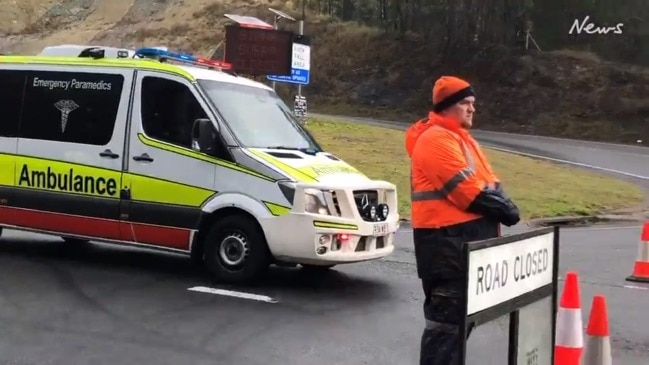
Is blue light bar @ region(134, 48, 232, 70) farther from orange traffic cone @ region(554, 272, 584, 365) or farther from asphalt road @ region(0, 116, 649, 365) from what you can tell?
orange traffic cone @ region(554, 272, 584, 365)

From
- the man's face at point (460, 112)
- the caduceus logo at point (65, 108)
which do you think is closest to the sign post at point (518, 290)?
the man's face at point (460, 112)

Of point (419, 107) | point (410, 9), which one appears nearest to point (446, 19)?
point (410, 9)

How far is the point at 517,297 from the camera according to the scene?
4.29 metres

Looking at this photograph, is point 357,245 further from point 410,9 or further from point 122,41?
point 122,41

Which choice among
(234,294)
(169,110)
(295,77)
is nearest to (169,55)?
(169,110)

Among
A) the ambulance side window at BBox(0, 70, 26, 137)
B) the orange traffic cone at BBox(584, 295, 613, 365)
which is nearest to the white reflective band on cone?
the orange traffic cone at BBox(584, 295, 613, 365)

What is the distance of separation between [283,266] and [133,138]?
2199mm

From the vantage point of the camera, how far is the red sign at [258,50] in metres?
22.1

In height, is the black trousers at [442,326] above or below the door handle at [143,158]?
below

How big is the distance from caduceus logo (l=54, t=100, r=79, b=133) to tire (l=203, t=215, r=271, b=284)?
2.12 meters

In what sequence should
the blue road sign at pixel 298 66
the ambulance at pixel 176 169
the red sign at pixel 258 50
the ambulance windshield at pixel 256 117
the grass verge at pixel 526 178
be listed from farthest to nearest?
the blue road sign at pixel 298 66 < the red sign at pixel 258 50 < the grass verge at pixel 526 178 < the ambulance windshield at pixel 256 117 < the ambulance at pixel 176 169

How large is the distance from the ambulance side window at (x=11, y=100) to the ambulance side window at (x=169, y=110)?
1.65 meters

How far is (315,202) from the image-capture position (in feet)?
27.6

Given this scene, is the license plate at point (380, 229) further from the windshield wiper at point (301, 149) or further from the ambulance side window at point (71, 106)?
the ambulance side window at point (71, 106)
